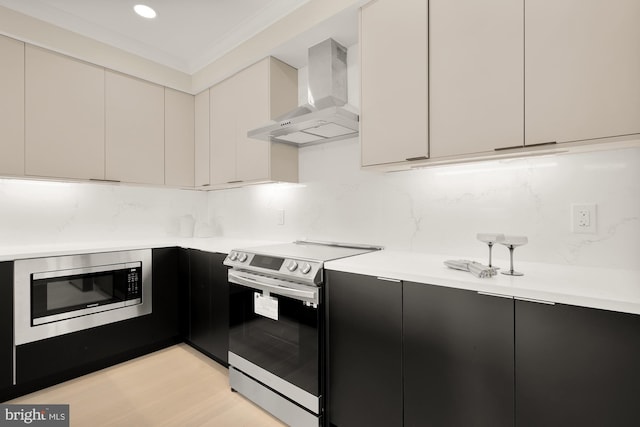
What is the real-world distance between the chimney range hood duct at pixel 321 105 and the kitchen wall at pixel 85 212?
5.22 ft

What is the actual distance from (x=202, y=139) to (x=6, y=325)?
1.96 metres

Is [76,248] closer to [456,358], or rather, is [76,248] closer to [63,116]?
[63,116]

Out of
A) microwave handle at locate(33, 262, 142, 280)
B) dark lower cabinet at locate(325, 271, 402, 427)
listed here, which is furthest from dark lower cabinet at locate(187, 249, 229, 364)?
dark lower cabinet at locate(325, 271, 402, 427)

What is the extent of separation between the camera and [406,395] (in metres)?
1.30

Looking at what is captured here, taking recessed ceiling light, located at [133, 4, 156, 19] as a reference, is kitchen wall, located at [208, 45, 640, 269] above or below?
below

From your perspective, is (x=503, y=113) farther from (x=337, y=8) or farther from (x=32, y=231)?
(x=32, y=231)

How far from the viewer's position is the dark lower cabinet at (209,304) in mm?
2227

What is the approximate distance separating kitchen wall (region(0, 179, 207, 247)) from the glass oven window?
1.57m

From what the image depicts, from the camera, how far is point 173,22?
2303 mm

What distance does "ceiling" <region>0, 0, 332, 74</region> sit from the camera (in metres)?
2.08

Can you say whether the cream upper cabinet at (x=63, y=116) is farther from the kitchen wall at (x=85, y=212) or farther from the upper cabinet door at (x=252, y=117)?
the upper cabinet door at (x=252, y=117)

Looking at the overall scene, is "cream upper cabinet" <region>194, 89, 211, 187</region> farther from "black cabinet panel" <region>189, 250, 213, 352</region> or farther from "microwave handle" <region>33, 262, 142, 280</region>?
"microwave handle" <region>33, 262, 142, 280</region>

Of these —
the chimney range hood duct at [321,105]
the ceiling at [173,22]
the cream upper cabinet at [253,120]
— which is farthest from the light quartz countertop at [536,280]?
the ceiling at [173,22]

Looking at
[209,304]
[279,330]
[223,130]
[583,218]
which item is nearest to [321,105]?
[223,130]
